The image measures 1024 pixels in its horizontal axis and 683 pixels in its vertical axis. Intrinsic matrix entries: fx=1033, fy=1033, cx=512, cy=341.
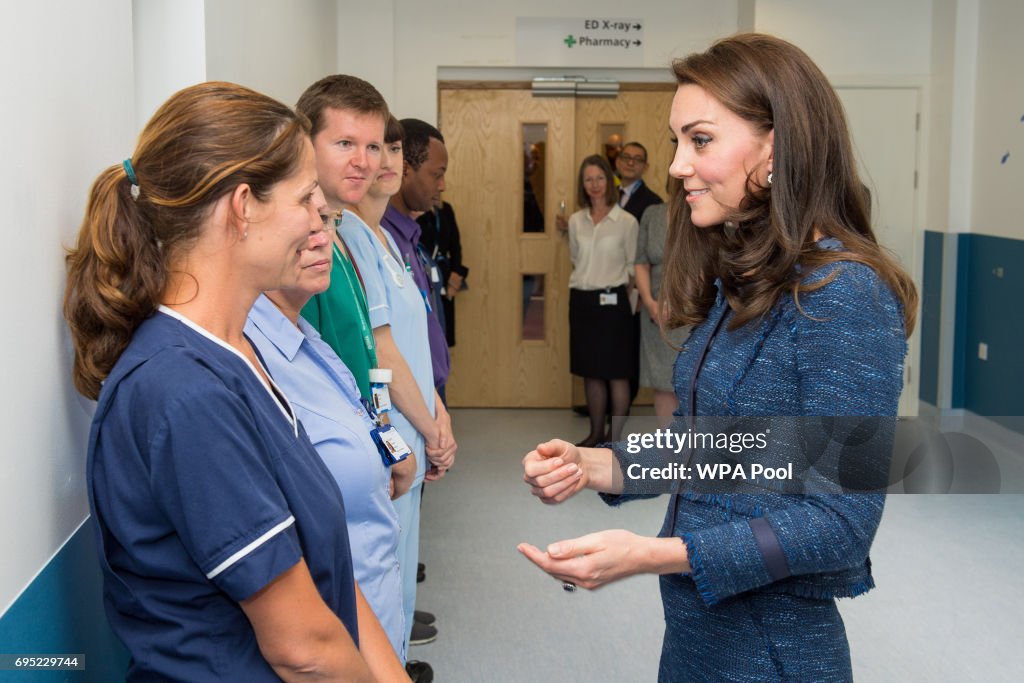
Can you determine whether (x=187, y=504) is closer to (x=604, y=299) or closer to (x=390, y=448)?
(x=390, y=448)

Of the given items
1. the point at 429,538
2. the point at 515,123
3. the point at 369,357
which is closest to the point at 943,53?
the point at 515,123

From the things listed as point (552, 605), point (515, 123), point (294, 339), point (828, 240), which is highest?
point (515, 123)

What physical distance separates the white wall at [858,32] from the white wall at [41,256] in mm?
6098

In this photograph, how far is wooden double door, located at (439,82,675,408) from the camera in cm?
748

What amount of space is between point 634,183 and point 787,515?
17.7 ft

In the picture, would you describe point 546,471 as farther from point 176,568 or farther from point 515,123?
point 515,123

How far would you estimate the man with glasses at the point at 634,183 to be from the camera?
6.51m

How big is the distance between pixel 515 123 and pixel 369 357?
17.5ft

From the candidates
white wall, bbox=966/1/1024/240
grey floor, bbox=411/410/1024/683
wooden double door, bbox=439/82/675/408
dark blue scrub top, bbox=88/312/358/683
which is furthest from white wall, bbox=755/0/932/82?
dark blue scrub top, bbox=88/312/358/683

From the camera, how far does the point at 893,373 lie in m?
1.35

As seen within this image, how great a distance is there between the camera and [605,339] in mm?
6422

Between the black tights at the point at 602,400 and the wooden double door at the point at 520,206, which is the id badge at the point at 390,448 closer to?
the black tights at the point at 602,400

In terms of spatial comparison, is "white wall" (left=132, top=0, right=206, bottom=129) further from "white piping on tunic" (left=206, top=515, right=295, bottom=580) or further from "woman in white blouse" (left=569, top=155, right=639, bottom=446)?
"woman in white blouse" (left=569, top=155, right=639, bottom=446)

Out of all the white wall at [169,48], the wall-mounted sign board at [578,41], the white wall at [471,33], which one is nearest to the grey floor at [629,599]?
the white wall at [169,48]
